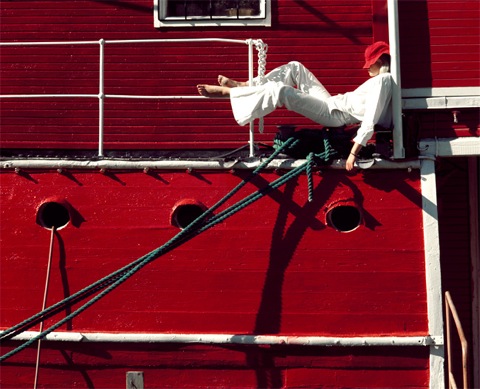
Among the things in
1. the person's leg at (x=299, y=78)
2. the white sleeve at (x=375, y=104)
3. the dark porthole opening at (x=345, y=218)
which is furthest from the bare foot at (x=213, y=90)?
the dark porthole opening at (x=345, y=218)

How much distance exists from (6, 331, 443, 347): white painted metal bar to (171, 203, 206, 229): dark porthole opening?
39.2 inches

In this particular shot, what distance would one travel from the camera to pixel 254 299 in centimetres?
702

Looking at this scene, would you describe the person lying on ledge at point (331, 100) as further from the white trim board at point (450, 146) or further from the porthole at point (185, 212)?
the porthole at point (185, 212)

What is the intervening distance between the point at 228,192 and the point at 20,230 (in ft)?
6.27

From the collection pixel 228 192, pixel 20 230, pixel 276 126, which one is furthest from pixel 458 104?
pixel 20 230

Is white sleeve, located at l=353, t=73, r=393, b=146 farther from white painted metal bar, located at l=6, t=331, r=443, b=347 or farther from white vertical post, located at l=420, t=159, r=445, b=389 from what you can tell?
white painted metal bar, located at l=6, t=331, r=443, b=347

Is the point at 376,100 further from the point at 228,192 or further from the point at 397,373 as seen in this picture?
the point at 397,373

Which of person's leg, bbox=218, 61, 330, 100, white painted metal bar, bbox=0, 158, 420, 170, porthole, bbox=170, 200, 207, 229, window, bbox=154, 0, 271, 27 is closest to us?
white painted metal bar, bbox=0, 158, 420, 170

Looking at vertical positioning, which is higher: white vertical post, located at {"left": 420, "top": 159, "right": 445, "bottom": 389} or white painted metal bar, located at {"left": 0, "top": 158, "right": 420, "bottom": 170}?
white painted metal bar, located at {"left": 0, "top": 158, "right": 420, "bottom": 170}

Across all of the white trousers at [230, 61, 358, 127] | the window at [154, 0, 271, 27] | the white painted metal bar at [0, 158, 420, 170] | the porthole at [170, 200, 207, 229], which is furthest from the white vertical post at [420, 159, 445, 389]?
the window at [154, 0, 271, 27]

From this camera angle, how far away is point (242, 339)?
273 inches

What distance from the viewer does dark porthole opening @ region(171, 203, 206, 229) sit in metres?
7.16

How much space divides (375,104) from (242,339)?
2295 mm

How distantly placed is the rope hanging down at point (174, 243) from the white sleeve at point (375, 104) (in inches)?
13.3
